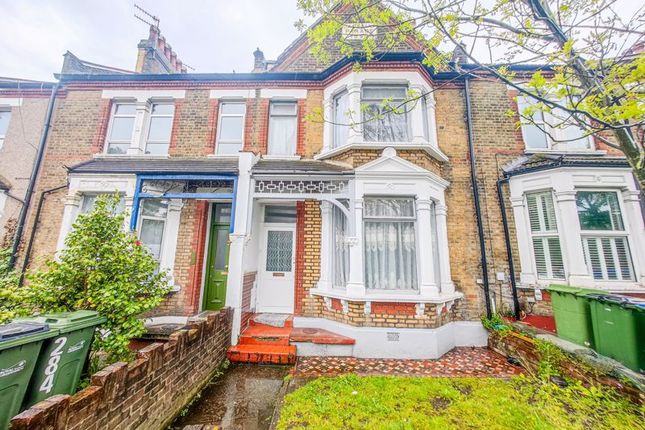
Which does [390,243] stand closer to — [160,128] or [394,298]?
[394,298]

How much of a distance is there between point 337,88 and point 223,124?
144 inches

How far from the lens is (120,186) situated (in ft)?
21.9

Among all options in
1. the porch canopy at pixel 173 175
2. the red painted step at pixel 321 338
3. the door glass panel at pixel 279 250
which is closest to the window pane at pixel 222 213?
the porch canopy at pixel 173 175

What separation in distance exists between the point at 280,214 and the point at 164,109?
204 inches

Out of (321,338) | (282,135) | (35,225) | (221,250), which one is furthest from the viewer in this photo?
(282,135)

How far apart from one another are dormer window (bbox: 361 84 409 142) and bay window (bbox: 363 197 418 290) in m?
1.84

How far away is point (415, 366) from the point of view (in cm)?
490

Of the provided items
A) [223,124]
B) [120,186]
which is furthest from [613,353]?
[120,186]

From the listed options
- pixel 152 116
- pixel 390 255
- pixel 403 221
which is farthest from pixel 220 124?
pixel 390 255

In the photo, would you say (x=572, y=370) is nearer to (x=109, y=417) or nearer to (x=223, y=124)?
(x=109, y=417)

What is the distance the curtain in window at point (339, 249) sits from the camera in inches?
245

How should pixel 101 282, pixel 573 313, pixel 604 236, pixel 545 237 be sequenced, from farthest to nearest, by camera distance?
pixel 545 237 < pixel 604 236 < pixel 573 313 < pixel 101 282

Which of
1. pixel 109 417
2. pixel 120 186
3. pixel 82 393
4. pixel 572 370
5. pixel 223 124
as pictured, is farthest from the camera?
pixel 223 124

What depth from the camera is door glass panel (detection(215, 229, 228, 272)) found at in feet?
22.9
